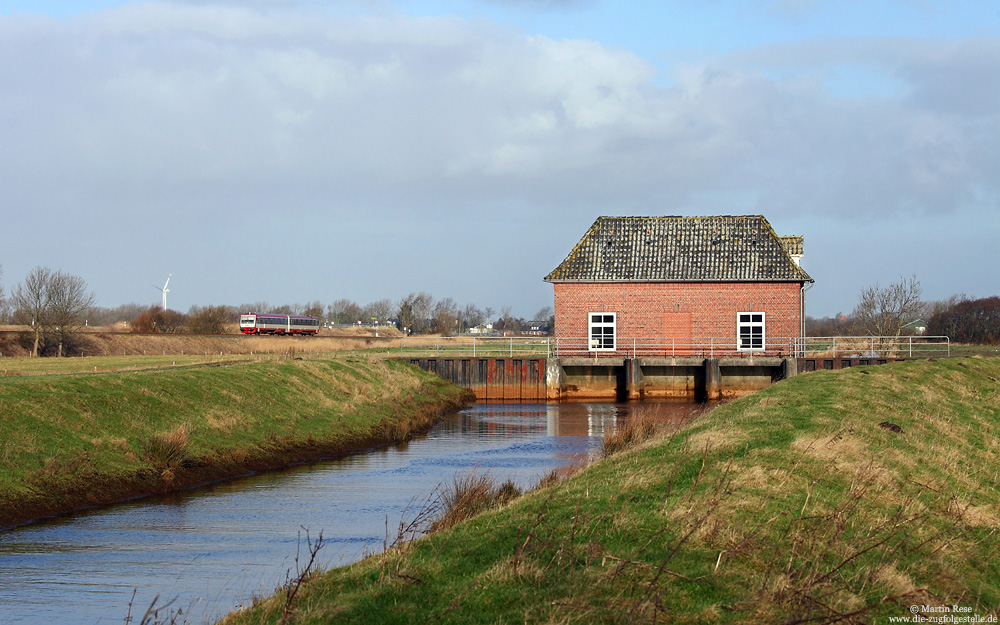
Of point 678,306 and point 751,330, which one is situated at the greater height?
point 678,306

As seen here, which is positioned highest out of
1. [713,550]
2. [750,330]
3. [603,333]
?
[750,330]

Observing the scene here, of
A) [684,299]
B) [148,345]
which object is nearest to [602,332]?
[684,299]

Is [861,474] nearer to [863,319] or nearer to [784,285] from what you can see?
[784,285]

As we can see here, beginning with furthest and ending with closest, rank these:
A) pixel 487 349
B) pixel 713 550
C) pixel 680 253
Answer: pixel 487 349, pixel 680 253, pixel 713 550

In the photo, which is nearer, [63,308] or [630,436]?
[630,436]

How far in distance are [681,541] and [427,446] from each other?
18.1 meters

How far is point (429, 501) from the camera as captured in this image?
1559 cm

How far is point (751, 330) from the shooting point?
41.6 meters

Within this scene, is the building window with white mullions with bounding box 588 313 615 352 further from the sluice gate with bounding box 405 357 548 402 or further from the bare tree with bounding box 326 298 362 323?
the bare tree with bounding box 326 298 362 323

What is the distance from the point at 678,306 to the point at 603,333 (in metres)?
3.80

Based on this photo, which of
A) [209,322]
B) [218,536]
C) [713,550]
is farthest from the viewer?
[209,322]

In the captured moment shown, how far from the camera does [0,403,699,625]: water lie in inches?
404

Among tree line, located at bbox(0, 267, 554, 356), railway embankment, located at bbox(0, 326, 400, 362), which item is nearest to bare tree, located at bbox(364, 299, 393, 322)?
tree line, located at bbox(0, 267, 554, 356)

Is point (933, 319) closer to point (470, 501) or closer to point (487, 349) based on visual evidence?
point (487, 349)
